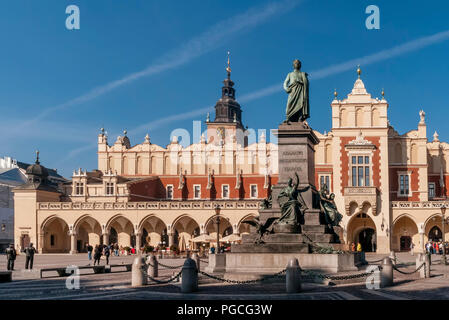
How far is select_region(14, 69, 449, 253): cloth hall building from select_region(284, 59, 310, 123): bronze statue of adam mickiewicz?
29.8 m

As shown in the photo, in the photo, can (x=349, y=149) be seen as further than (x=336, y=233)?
Yes

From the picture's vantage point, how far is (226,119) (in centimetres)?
10100

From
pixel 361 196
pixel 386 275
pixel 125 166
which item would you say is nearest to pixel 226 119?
pixel 125 166

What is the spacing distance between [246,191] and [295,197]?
44.4m

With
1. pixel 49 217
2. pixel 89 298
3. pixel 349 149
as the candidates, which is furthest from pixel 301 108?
pixel 49 217

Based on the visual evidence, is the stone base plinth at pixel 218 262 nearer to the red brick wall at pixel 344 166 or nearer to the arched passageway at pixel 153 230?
the red brick wall at pixel 344 166

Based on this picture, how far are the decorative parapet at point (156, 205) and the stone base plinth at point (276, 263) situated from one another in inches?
1453

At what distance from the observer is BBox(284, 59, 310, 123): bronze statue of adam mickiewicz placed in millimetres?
22969

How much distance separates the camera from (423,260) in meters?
22.5

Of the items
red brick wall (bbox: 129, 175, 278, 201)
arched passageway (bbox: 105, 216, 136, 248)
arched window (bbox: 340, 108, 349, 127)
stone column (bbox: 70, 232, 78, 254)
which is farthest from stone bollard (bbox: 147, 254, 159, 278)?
red brick wall (bbox: 129, 175, 278, 201)

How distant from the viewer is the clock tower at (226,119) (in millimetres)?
99250

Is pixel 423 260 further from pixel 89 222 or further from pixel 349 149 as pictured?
pixel 89 222

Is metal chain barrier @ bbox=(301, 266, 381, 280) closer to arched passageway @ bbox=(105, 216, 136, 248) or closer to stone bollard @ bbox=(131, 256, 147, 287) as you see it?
stone bollard @ bbox=(131, 256, 147, 287)

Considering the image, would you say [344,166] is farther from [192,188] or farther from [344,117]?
[192,188]
